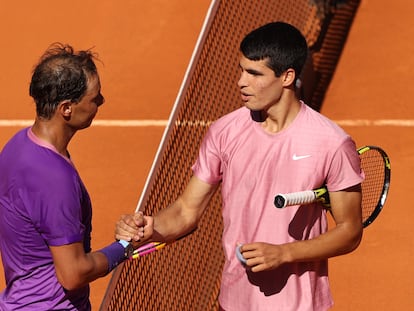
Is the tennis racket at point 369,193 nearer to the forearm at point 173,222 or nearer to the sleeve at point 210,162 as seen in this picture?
the sleeve at point 210,162

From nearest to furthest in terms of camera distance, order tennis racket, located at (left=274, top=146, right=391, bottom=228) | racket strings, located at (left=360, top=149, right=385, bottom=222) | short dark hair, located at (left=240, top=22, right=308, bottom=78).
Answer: tennis racket, located at (left=274, top=146, right=391, bottom=228) < short dark hair, located at (left=240, top=22, right=308, bottom=78) < racket strings, located at (left=360, top=149, right=385, bottom=222)

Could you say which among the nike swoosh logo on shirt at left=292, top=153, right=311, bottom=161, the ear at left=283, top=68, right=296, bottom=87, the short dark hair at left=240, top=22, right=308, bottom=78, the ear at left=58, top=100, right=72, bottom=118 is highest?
the short dark hair at left=240, top=22, right=308, bottom=78

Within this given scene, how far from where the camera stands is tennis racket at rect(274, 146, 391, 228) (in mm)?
5375

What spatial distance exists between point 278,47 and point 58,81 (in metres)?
1.23

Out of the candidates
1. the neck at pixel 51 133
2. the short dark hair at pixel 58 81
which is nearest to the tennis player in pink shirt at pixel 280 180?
the neck at pixel 51 133

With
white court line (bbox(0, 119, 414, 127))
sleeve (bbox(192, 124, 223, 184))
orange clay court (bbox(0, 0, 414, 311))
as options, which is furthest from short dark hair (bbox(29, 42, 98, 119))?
white court line (bbox(0, 119, 414, 127))

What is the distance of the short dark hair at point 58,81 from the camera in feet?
17.2

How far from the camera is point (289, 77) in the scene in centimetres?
571

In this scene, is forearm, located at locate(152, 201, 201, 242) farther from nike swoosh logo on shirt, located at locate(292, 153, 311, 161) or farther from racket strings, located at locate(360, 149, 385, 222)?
racket strings, located at locate(360, 149, 385, 222)

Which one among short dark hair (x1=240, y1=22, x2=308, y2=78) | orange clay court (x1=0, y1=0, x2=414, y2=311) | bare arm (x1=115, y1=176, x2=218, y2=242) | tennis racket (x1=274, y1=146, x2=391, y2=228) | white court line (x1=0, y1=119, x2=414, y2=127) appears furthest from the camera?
white court line (x1=0, y1=119, x2=414, y2=127)

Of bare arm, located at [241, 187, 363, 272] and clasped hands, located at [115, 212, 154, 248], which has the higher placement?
bare arm, located at [241, 187, 363, 272]

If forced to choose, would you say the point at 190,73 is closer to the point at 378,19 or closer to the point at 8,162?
the point at 8,162

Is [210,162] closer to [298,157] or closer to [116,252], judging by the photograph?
[298,157]

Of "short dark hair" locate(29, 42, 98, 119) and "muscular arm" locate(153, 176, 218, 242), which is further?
"muscular arm" locate(153, 176, 218, 242)
